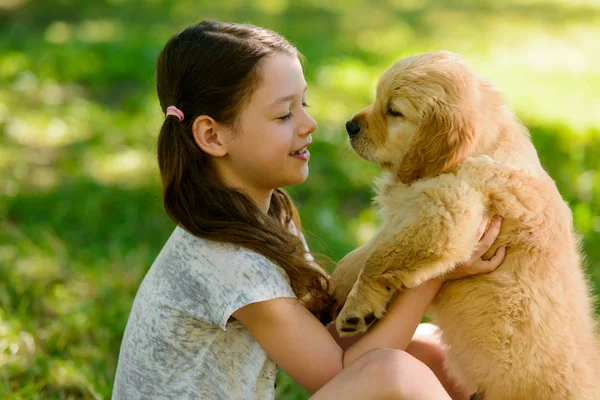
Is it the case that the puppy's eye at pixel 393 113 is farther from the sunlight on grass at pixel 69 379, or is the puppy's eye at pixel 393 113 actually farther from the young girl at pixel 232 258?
the sunlight on grass at pixel 69 379

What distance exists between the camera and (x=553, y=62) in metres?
7.46

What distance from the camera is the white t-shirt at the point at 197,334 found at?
2.28 m

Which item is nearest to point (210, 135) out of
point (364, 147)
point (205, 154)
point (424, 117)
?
point (205, 154)

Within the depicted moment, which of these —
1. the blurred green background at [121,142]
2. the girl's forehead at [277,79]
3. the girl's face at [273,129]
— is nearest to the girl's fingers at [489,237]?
the girl's face at [273,129]

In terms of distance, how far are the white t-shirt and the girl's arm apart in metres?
0.06

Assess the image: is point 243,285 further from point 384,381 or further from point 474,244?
point 474,244

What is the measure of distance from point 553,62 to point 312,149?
138 inches

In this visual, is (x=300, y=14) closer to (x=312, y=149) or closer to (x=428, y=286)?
(x=312, y=149)

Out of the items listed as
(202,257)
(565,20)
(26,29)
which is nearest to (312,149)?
(202,257)

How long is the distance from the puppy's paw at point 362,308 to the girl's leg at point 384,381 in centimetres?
21

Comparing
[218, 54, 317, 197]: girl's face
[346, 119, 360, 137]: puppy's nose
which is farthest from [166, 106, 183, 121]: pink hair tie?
[346, 119, 360, 137]: puppy's nose

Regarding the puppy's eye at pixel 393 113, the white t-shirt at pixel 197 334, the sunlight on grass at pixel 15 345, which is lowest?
the sunlight on grass at pixel 15 345

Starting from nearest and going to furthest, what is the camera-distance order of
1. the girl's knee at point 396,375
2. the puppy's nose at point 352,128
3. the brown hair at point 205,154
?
the girl's knee at point 396,375, the brown hair at point 205,154, the puppy's nose at point 352,128

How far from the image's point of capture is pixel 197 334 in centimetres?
234
